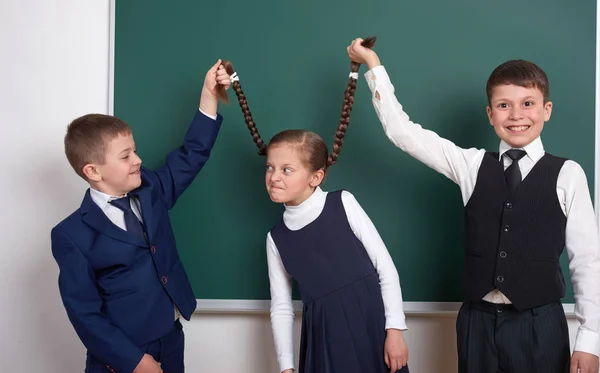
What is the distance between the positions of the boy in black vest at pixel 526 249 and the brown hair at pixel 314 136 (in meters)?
0.42

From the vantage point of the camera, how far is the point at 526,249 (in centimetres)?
145

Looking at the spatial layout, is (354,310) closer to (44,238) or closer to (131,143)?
(131,143)

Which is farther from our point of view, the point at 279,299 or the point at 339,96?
the point at 339,96

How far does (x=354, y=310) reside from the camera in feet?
5.09

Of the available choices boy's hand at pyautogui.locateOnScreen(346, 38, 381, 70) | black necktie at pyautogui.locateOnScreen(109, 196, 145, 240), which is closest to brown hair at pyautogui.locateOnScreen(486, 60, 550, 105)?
boy's hand at pyautogui.locateOnScreen(346, 38, 381, 70)

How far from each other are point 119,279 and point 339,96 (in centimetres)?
93

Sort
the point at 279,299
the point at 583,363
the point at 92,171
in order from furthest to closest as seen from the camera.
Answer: the point at 279,299 < the point at 92,171 < the point at 583,363

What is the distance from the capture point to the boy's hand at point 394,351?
1509mm

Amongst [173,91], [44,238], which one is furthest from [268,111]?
[44,238]

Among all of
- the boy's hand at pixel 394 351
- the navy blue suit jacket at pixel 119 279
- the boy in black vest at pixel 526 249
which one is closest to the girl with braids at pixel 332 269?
the boy's hand at pixel 394 351

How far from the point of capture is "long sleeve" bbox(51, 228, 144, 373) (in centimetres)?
145

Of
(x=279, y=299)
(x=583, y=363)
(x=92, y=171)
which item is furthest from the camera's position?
(x=279, y=299)

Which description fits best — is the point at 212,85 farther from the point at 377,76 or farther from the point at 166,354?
the point at 166,354

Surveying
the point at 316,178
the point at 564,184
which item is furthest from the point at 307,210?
the point at 564,184
